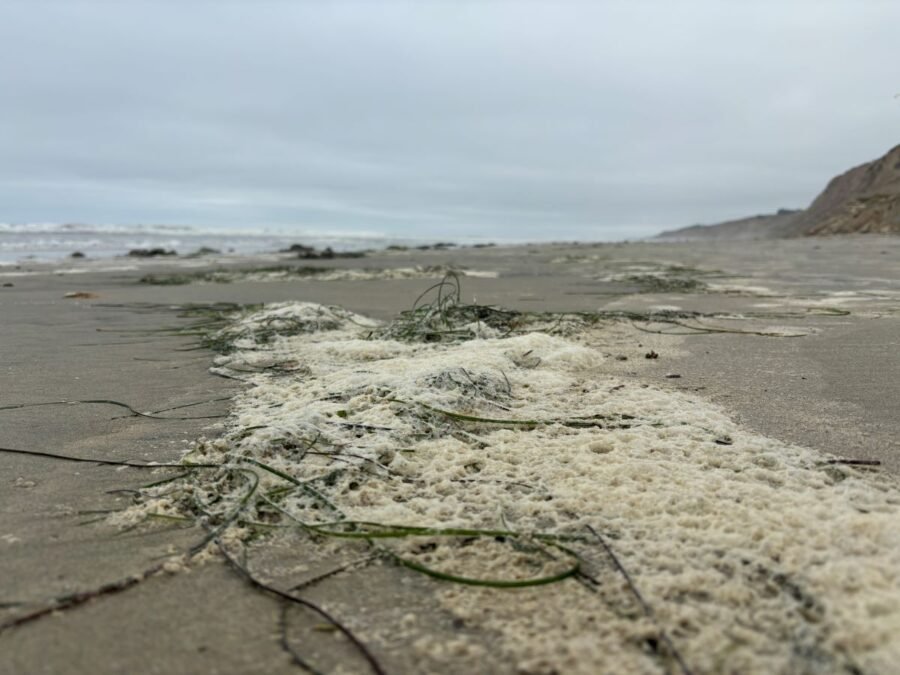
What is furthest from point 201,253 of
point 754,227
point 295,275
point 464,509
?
point 754,227

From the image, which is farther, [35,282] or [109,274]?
[109,274]

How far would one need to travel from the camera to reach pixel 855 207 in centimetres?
Result: 3209

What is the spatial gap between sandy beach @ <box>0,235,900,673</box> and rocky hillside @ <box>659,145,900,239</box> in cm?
2978

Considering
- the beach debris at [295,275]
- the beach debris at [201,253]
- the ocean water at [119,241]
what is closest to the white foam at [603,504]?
the beach debris at [295,275]

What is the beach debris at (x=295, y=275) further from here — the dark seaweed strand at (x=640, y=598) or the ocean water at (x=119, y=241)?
the ocean water at (x=119, y=241)

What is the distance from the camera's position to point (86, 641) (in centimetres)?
123

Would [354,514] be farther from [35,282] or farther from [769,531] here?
[35,282]

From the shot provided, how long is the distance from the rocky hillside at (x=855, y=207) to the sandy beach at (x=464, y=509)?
29784 mm

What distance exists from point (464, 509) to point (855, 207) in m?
37.0

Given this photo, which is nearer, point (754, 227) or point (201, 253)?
point (201, 253)

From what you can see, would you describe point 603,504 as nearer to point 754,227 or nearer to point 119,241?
point 119,241

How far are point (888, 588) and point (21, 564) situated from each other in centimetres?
186

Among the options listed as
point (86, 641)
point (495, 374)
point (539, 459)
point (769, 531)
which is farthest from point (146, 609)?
point (495, 374)

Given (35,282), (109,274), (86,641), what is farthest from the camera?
(109,274)
